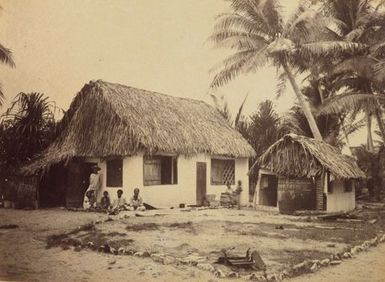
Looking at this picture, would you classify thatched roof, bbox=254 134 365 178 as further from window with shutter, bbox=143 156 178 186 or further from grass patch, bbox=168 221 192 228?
window with shutter, bbox=143 156 178 186

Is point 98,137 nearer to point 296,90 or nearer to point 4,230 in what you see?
point 4,230

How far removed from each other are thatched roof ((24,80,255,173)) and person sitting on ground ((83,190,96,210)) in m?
0.54

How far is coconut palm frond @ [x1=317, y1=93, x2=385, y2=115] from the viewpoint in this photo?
441 centimetres

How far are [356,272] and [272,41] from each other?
7.20 ft

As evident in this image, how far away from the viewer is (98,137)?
691 centimetres

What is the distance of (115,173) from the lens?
23.6 ft

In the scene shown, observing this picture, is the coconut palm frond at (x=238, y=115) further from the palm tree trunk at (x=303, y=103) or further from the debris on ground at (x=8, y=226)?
the debris on ground at (x=8, y=226)

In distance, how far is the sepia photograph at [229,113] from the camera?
422 cm

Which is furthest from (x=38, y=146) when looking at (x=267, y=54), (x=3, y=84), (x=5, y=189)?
(x=267, y=54)

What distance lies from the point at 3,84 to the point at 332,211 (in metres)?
4.00

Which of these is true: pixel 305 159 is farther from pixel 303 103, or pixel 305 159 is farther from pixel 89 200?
pixel 89 200

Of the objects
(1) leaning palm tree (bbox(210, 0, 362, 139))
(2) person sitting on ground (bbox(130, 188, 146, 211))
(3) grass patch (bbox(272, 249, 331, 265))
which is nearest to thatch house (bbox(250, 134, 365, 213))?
(1) leaning palm tree (bbox(210, 0, 362, 139))

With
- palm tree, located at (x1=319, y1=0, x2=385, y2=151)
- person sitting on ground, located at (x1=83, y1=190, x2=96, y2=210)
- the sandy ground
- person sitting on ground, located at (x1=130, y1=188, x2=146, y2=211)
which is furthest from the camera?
person sitting on ground, located at (x1=83, y1=190, x2=96, y2=210)

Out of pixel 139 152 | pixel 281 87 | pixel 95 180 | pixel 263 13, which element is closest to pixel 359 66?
pixel 281 87
